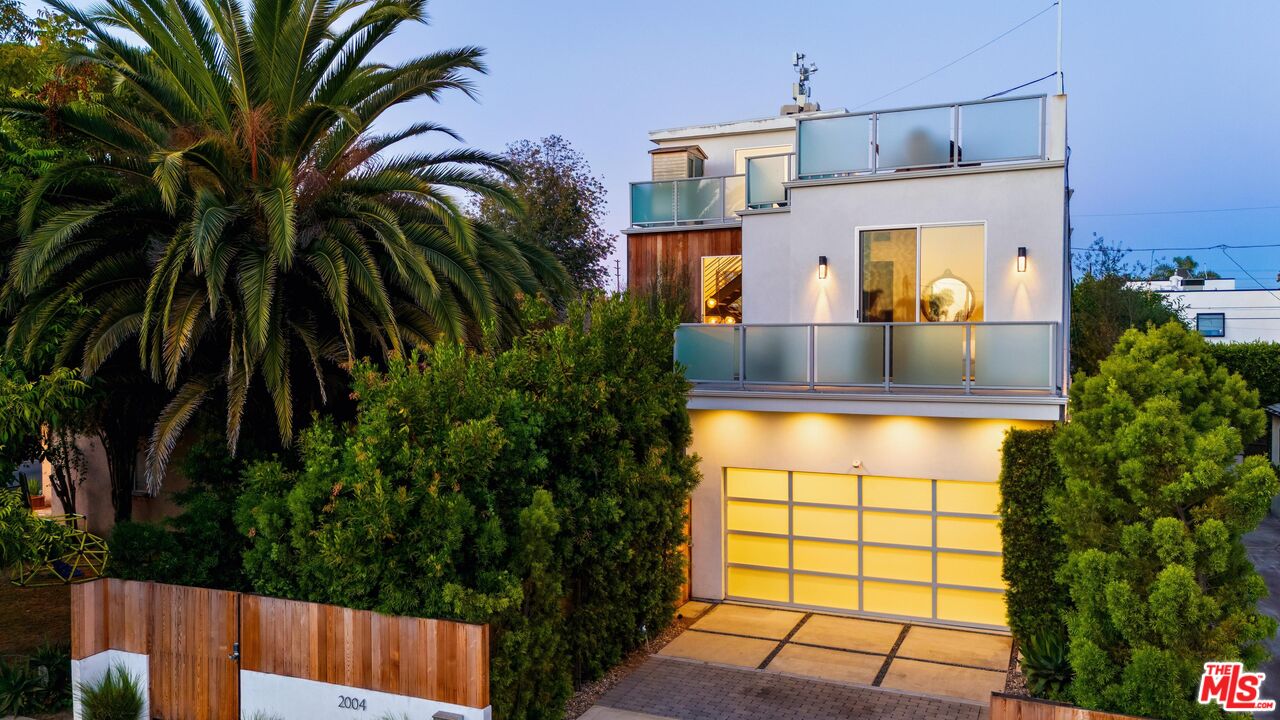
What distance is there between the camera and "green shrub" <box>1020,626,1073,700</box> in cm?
979

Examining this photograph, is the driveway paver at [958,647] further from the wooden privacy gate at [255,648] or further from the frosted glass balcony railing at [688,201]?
the frosted glass balcony railing at [688,201]

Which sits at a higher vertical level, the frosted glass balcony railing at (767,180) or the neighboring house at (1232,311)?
the frosted glass balcony railing at (767,180)

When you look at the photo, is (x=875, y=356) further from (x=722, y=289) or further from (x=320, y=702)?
(x=320, y=702)

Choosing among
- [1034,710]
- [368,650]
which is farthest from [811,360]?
[368,650]

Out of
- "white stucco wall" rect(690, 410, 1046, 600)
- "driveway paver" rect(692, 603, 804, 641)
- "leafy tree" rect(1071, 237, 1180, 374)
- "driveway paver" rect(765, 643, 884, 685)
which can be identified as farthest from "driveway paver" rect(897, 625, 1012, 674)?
"leafy tree" rect(1071, 237, 1180, 374)

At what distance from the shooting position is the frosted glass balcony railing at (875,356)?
1169cm

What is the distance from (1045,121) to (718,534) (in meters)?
8.04

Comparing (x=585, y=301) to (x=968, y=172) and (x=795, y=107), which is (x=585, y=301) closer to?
(x=968, y=172)

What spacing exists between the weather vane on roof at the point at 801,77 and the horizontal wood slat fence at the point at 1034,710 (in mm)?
16171

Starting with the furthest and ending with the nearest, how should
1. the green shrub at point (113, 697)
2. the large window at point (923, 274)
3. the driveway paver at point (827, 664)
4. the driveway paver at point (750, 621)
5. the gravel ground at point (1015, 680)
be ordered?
the large window at point (923, 274) < the driveway paver at point (750, 621) < the driveway paver at point (827, 664) < the gravel ground at point (1015, 680) < the green shrub at point (113, 697)

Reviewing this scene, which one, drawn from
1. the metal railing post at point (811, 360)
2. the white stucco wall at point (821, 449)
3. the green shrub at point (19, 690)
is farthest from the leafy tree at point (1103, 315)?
the green shrub at point (19, 690)

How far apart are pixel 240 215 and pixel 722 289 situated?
8878 millimetres

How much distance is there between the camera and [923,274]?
43.5 feet

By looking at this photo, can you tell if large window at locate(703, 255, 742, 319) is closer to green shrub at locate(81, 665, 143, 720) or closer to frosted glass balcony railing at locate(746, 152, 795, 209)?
frosted glass balcony railing at locate(746, 152, 795, 209)
